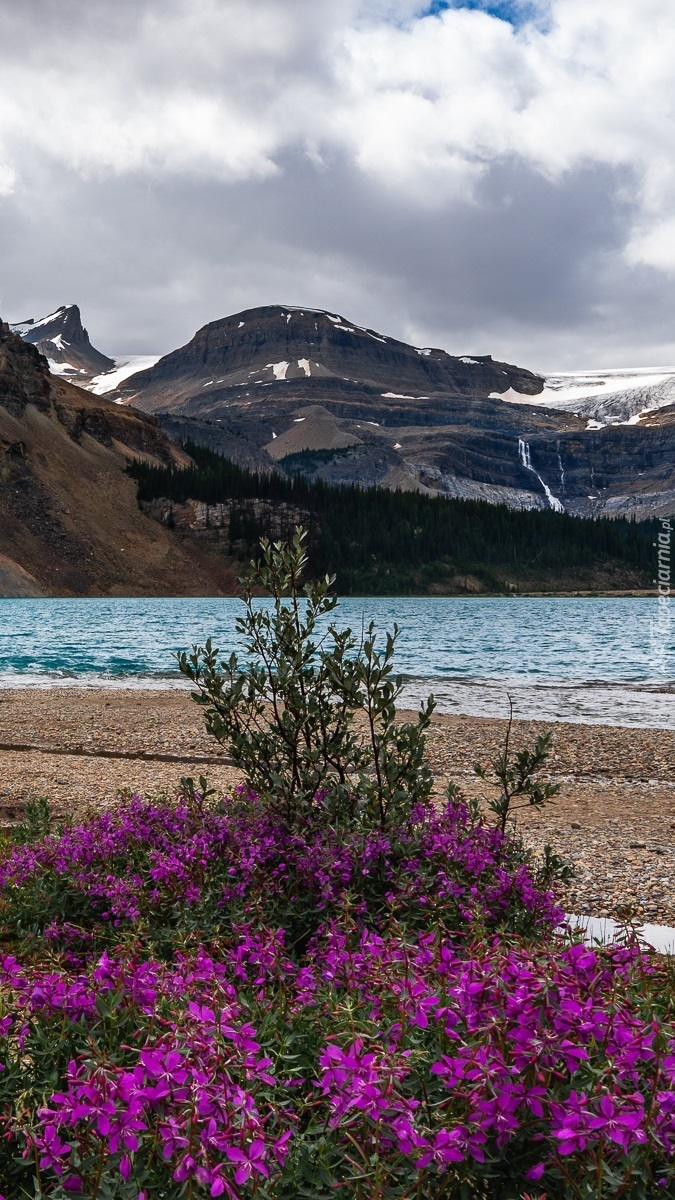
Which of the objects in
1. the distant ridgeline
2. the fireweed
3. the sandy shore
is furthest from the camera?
the distant ridgeline

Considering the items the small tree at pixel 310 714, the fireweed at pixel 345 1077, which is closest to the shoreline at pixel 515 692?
the small tree at pixel 310 714

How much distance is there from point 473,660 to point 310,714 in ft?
138

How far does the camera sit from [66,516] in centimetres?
15438

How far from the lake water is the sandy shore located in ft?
12.9

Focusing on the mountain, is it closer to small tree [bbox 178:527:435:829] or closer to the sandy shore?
the sandy shore

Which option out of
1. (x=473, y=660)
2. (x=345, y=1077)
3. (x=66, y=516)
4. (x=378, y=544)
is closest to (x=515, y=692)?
(x=473, y=660)

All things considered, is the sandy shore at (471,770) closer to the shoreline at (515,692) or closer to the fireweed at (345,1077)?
the shoreline at (515,692)

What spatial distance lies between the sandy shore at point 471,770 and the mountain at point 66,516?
382ft

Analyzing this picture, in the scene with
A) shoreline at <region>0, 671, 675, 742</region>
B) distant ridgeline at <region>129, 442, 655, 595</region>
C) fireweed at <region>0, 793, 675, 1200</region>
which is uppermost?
distant ridgeline at <region>129, 442, 655, 595</region>

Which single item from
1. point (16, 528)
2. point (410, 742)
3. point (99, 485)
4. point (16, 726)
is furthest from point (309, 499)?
point (410, 742)

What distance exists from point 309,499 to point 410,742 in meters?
193

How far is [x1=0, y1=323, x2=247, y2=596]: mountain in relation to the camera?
14700cm

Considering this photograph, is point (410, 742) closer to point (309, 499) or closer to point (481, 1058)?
point (481, 1058)

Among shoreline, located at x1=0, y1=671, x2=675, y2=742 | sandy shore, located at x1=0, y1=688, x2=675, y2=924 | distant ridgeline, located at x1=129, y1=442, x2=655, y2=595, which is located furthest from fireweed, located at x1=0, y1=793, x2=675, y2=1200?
distant ridgeline, located at x1=129, y1=442, x2=655, y2=595
